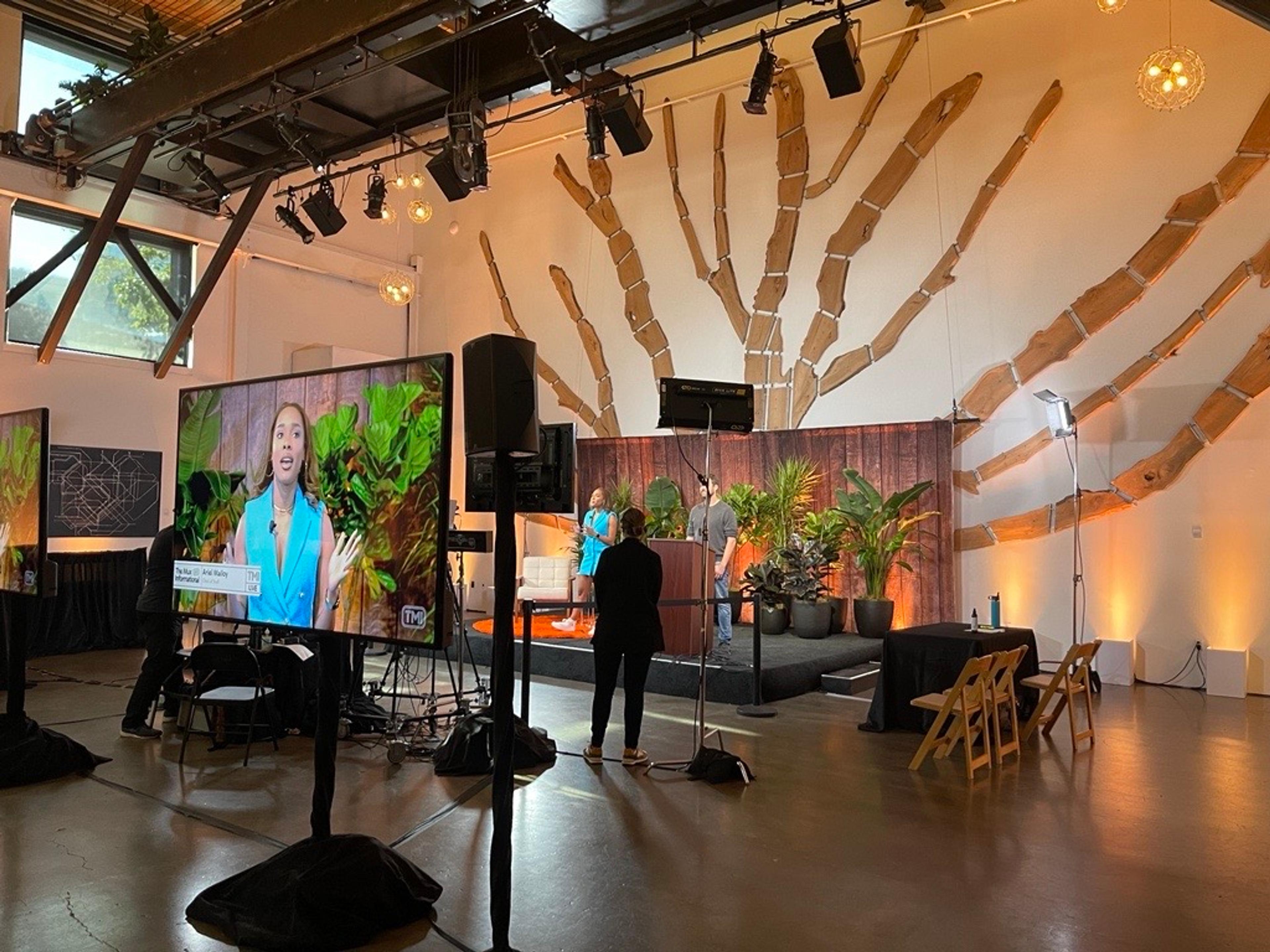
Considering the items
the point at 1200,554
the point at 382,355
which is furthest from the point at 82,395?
the point at 1200,554

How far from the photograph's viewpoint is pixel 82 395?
10.9m

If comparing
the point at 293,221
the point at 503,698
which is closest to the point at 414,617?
the point at 503,698

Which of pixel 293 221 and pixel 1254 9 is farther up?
pixel 293 221

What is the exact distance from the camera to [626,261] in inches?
501

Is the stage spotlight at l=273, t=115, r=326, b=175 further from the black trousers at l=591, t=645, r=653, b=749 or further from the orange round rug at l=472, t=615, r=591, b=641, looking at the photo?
the black trousers at l=591, t=645, r=653, b=749

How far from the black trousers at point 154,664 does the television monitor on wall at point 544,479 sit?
217 cm

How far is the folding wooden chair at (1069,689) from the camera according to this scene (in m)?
6.06

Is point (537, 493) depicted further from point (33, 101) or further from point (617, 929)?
point (33, 101)

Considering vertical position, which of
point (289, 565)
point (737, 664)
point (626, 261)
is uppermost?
point (626, 261)

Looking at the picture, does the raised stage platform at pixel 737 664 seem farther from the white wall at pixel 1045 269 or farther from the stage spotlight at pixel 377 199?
the stage spotlight at pixel 377 199

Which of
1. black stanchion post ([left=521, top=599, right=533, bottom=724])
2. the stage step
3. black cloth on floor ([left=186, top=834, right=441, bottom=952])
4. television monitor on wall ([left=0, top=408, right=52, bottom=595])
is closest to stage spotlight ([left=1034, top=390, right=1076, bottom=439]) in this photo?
the stage step

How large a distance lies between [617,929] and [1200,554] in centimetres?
739

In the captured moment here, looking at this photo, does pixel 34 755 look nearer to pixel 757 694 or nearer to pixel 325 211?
pixel 757 694

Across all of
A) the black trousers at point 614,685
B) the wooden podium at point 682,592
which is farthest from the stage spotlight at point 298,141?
the black trousers at point 614,685
